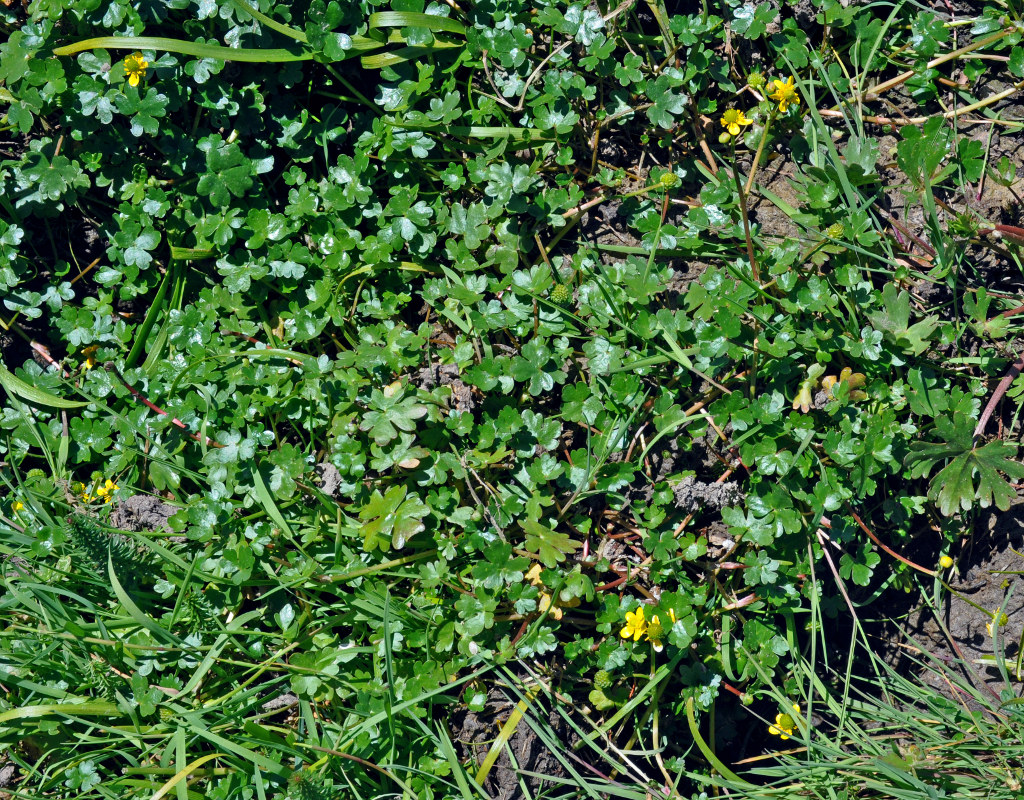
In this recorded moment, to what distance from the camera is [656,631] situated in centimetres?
241

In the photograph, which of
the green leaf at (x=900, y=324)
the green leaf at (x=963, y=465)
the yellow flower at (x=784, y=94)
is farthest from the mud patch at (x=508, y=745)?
the yellow flower at (x=784, y=94)

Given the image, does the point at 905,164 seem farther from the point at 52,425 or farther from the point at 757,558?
the point at 52,425

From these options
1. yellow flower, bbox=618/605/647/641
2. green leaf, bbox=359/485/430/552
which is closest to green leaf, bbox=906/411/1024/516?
yellow flower, bbox=618/605/647/641

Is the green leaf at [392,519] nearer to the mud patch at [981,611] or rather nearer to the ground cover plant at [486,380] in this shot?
the ground cover plant at [486,380]

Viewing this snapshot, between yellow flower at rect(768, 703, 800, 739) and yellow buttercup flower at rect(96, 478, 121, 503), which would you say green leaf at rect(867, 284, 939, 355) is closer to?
yellow flower at rect(768, 703, 800, 739)

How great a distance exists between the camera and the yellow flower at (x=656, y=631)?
95.0 inches

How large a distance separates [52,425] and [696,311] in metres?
2.33

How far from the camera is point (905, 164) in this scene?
2.57 meters

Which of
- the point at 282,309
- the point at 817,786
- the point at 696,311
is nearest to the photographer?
the point at 817,786

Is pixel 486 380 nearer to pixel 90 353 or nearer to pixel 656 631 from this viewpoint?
pixel 656 631

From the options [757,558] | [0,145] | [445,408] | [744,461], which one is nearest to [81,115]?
[0,145]

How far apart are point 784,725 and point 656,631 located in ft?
1.86

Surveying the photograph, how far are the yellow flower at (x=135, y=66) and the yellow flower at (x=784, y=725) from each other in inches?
118

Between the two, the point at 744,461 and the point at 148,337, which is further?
the point at 148,337
